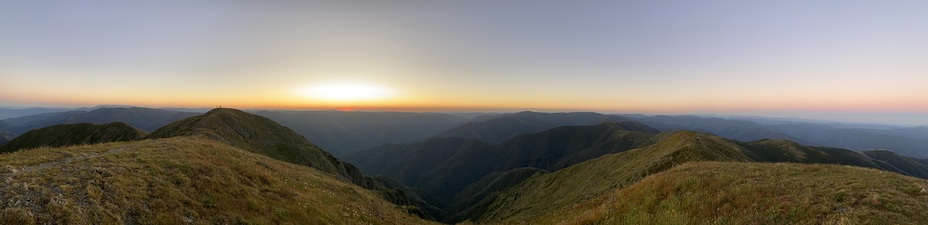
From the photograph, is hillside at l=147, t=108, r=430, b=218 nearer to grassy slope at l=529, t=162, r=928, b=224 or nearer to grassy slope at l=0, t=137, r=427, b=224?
grassy slope at l=0, t=137, r=427, b=224

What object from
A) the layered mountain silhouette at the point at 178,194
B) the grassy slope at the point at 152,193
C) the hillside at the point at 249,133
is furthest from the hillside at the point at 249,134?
→ the grassy slope at the point at 152,193

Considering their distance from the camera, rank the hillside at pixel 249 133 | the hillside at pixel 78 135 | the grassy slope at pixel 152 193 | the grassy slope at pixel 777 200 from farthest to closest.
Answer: the hillside at pixel 78 135, the hillside at pixel 249 133, the grassy slope at pixel 777 200, the grassy slope at pixel 152 193

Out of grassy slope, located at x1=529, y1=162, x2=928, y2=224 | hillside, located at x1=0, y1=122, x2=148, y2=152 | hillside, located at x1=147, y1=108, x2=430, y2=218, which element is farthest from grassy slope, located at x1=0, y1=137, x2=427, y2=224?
hillside, located at x1=0, y1=122, x2=148, y2=152

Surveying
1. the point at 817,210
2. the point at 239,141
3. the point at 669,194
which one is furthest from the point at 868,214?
the point at 239,141

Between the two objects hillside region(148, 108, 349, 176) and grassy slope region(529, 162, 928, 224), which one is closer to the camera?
grassy slope region(529, 162, 928, 224)

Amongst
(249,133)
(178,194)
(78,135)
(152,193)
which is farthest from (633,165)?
(78,135)

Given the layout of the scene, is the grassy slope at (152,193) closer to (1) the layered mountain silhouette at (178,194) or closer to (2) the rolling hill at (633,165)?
(1) the layered mountain silhouette at (178,194)

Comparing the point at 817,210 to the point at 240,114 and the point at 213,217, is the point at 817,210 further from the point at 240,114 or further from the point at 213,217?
the point at 240,114
